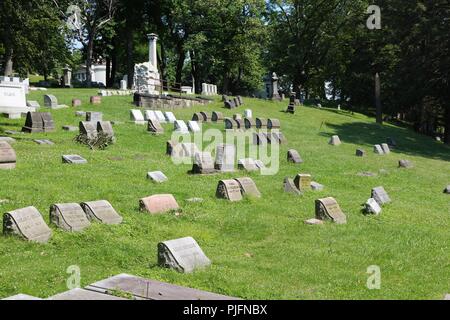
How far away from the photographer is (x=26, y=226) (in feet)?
27.9

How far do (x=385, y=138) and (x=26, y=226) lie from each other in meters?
28.0

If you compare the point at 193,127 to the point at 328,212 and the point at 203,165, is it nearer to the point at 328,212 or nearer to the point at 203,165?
the point at 203,165

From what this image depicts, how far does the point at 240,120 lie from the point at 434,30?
1606cm

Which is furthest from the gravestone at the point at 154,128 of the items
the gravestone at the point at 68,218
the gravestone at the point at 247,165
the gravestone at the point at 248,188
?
the gravestone at the point at 68,218

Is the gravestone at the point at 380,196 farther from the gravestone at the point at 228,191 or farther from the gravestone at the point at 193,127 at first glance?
the gravestone at the point at 193,127

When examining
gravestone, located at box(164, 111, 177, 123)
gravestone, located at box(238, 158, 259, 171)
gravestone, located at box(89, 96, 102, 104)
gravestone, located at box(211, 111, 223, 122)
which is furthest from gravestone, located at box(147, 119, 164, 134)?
gravestone, located at box(89, 96, 102, 104)

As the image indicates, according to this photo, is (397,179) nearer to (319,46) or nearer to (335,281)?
(335,281)


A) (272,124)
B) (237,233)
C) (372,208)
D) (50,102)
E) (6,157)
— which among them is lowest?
(237,233)

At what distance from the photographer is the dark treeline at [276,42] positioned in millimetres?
39062

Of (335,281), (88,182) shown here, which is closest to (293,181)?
(88,182)

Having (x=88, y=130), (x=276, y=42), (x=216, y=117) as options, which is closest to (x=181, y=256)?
(x=88, y=130)

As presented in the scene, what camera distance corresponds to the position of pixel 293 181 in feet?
47.6

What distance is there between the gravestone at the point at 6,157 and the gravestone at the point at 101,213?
175 inches

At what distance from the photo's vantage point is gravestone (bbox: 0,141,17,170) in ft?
42.7
